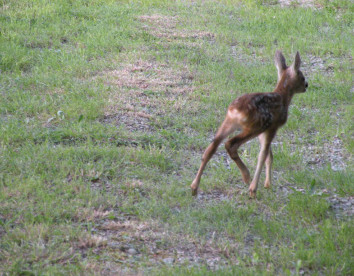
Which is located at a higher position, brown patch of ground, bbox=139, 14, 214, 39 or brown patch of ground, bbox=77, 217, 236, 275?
brown patch of ground, bbox=139, 14, 214, 39

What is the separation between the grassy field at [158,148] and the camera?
471cm

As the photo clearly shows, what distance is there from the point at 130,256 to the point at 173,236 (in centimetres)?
54

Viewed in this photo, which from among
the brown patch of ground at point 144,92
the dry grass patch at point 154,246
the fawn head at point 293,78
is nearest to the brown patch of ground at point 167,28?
the brown patch of ground at point 144,92

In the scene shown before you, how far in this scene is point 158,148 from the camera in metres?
6.86

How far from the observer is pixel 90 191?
5621mm

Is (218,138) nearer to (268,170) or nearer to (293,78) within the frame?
(268,170)

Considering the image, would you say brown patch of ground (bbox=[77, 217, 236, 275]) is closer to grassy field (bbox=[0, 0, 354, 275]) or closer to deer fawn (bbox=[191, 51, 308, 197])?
grassy field (bbox=[0, 0, 354, 275])

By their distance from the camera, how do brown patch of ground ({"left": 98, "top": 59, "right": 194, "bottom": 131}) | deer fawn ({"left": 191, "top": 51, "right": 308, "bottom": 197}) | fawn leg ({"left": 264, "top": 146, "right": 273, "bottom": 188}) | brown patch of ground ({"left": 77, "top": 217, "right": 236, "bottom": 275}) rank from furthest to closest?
brown patch of ground ({"left": 98, "top": 59, "right": 194, "bottom": 131}) < fawn leg ({"left": 264, "top": 146, "right": 273, "bottom": 188}) < deer fawn ({"left": 191, "top": 51, "right": 308, "bottom": 197}) < brown patch of ground ({"left": 77, "top": 217, "right": 236, "bottom": 275})

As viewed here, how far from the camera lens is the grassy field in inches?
185

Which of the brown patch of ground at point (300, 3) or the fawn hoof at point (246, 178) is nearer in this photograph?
the fawn hoof at point (246, 178)

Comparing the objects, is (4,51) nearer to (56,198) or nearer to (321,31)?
(56,198)

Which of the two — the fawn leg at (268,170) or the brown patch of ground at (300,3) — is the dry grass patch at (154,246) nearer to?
the fawn leg at (268,170)

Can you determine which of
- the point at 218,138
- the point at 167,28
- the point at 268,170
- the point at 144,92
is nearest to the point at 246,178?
the point at 268,170

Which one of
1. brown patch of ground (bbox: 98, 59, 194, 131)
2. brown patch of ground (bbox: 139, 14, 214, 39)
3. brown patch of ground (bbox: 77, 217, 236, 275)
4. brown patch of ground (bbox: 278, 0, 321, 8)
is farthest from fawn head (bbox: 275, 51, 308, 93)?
brown patch of ground (bbox: 278, 0, 321, 8)
